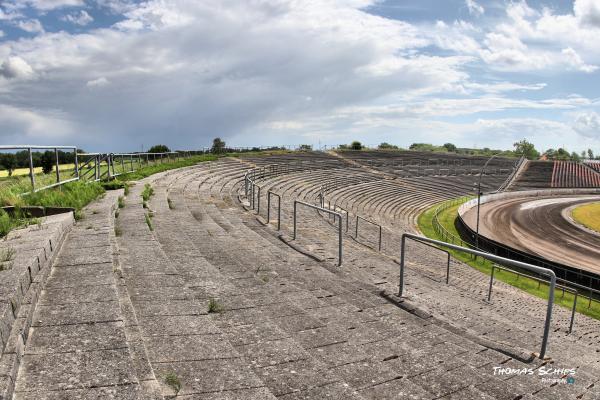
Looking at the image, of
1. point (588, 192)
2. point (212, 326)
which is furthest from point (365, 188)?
point (212, 326)

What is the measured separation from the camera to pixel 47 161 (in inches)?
451

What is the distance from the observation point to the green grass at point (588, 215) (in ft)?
118

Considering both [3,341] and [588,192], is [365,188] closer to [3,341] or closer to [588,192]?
[588,192]

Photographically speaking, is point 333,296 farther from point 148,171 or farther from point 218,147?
point 218,147

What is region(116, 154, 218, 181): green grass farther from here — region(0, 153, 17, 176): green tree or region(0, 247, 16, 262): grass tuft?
region(0, 247, 16, 262): grass tuft

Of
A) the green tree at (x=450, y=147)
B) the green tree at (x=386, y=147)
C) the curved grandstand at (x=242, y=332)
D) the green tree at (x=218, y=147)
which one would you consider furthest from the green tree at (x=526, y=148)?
the curved grandstand at (x=242, y=332)

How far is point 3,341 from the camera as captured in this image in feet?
10.6

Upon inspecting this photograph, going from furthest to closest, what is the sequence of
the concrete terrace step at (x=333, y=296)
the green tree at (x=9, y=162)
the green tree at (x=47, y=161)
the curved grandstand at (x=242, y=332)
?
the green tree at (x=47, y=161) < the green tree at (x=9, y=162) < the concrete terrace step at (x=333, y=296) < the curved grandstand at (x=242, y=332)

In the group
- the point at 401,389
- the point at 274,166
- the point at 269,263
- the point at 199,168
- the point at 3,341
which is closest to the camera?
the point at 3,341

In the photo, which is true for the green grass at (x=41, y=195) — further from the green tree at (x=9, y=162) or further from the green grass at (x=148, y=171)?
the green grass at (x=148, y=171)

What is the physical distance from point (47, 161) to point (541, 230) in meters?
35.4

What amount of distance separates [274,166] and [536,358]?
4031cm

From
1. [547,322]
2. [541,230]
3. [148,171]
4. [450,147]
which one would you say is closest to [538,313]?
[547,322]

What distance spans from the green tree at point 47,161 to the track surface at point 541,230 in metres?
26.5
